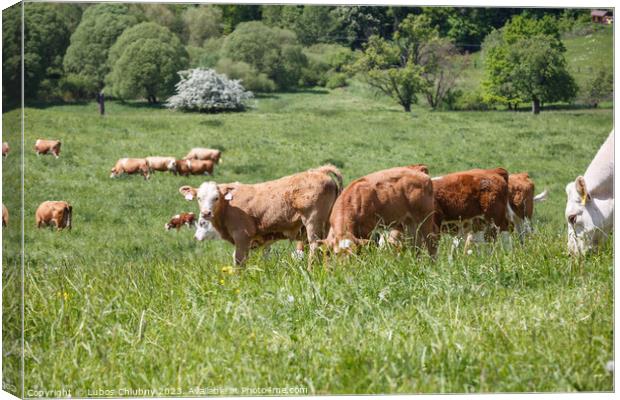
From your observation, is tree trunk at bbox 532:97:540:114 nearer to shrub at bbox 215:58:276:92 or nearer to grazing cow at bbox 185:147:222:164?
shrub at bbox 215:58:276:92

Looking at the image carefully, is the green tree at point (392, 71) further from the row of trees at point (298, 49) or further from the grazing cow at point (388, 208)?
the grazing cow at point (388, 208)

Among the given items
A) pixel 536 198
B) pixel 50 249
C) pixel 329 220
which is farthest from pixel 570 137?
pixel 50 249

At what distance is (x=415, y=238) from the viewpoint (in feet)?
37.8

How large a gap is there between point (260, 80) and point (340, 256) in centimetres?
172

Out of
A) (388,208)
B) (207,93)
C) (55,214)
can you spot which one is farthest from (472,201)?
(55,214)

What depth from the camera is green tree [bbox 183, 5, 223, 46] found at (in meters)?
10.2

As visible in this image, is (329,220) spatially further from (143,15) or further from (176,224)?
(143,15)

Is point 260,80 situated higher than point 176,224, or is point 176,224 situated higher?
point 260,80

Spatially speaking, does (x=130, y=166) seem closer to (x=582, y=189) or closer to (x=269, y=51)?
(x=269, y=51)

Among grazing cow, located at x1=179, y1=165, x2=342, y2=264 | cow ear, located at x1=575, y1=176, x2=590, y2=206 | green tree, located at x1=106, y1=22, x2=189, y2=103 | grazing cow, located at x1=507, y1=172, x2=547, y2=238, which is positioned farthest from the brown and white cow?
cow ear, located at x1=575, y1=176, x2=590, y2=206

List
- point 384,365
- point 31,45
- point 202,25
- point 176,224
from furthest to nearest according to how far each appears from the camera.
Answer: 1. point 176,224
2. point 202,25
3. point 31,45
4. point 384,365

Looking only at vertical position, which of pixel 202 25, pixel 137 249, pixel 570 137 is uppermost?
pixel 202 25

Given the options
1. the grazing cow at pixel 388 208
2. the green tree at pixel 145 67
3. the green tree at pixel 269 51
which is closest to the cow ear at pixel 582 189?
the grazing cow at pixel 388 208

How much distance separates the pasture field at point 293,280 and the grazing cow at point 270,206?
0.16 metres
